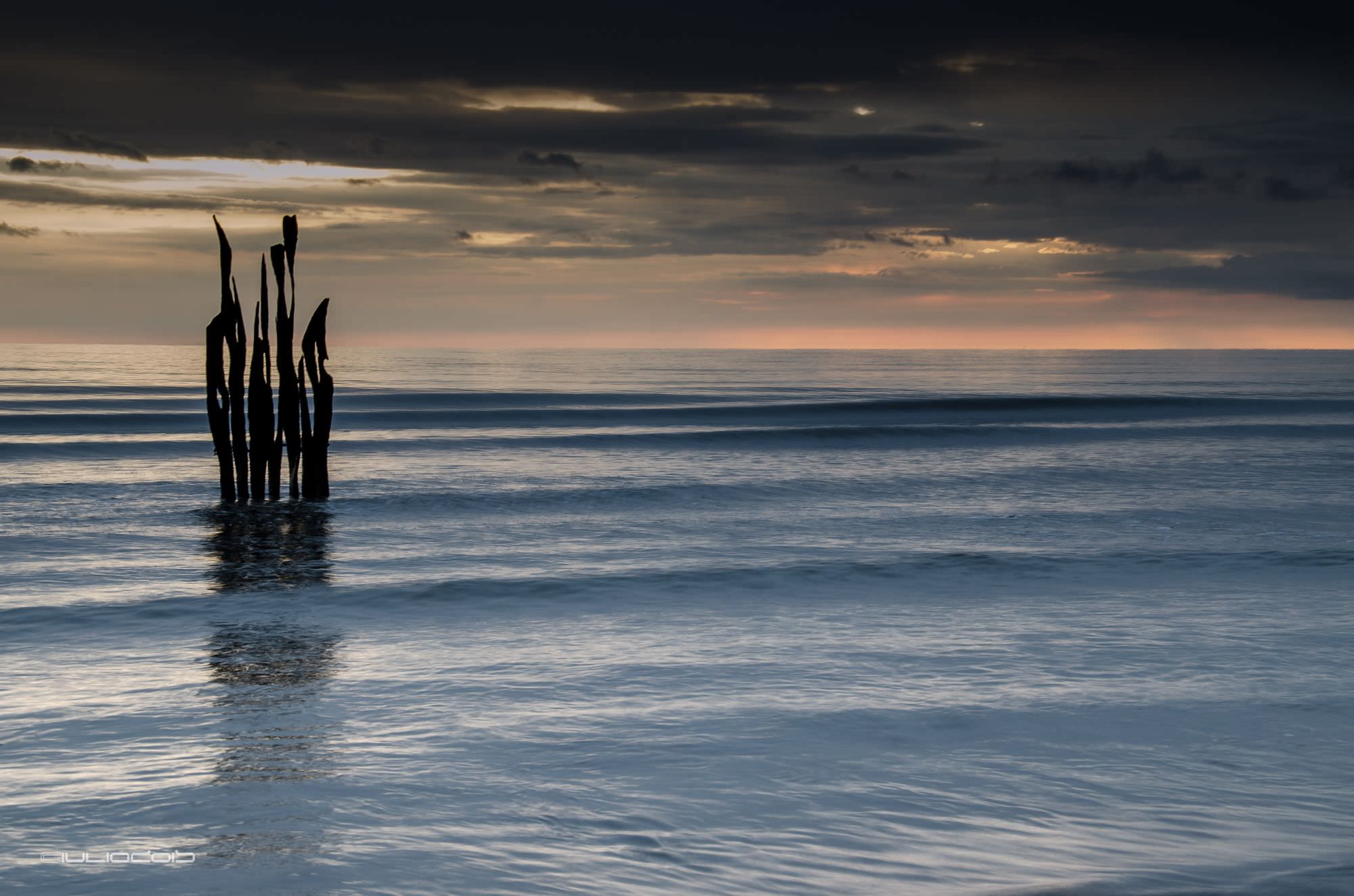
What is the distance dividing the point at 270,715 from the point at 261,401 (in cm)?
1058

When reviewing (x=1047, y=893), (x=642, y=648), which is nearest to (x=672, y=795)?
(x=1047, y=893)

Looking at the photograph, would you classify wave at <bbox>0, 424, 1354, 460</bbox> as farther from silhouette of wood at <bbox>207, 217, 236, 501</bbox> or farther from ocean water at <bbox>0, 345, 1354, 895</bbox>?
silhouette of wood at <bbox>207, 217, 236, 501</bbox>

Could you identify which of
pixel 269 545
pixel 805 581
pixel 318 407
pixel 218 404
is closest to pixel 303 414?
pixel 318 407

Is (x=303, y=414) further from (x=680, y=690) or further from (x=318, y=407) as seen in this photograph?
(x=680, y=690)

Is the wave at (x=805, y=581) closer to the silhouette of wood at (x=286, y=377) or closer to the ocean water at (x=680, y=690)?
the ocean water at (x=680, y=690)

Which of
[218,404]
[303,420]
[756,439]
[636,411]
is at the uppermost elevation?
[218,404]

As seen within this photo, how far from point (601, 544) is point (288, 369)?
5.72 meters

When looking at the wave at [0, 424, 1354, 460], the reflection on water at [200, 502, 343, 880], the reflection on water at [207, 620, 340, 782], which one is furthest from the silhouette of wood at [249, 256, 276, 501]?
the wave at [0, 424, 1354, 460]

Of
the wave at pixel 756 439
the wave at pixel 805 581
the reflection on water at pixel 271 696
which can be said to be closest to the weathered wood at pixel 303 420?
the wave at pixel 805 581

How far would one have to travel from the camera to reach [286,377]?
17.4 meters

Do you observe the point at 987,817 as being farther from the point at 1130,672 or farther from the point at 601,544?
the point at 601,544

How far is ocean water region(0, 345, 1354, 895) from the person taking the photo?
5426 millimetres

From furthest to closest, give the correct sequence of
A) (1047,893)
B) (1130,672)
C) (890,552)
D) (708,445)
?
(708,445), (890,552), (1130,672), (1047,893)

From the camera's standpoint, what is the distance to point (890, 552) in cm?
1459
